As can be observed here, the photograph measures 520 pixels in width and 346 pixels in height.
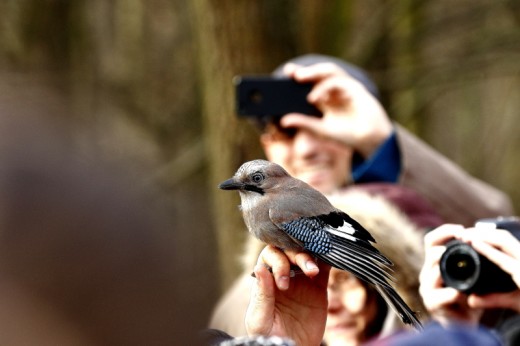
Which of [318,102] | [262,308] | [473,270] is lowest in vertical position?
[473,270]

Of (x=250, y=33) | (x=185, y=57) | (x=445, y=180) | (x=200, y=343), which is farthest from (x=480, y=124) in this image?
(x=200, y=343)

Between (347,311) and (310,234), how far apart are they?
58.3 inches

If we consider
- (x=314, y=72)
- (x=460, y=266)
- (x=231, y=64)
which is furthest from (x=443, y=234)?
(x=231, y=64)

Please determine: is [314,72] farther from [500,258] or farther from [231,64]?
[231,64]

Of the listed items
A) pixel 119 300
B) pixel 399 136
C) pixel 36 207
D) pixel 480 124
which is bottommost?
pixel 480 124

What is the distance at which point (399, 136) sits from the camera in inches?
174

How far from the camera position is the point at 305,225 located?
2.11m

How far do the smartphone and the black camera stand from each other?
140cm

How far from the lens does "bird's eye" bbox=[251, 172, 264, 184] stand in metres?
2.19

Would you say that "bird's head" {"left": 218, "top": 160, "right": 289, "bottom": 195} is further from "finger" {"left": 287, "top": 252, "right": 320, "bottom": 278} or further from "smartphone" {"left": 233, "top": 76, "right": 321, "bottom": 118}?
"smartphone" {"left": 233, "top": 76, "right": 321, "bottom": 118}

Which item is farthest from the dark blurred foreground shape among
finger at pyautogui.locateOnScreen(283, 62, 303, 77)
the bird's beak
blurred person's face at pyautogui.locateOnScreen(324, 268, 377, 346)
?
finger at pyautogui.locateOnScreen(283, 62, 303, 77)

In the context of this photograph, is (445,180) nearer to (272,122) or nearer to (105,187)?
(272,122)

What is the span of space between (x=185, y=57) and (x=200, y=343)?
10.3 meters

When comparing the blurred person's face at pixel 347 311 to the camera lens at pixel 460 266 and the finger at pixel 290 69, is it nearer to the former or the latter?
the camera lens at pixel 460 266
